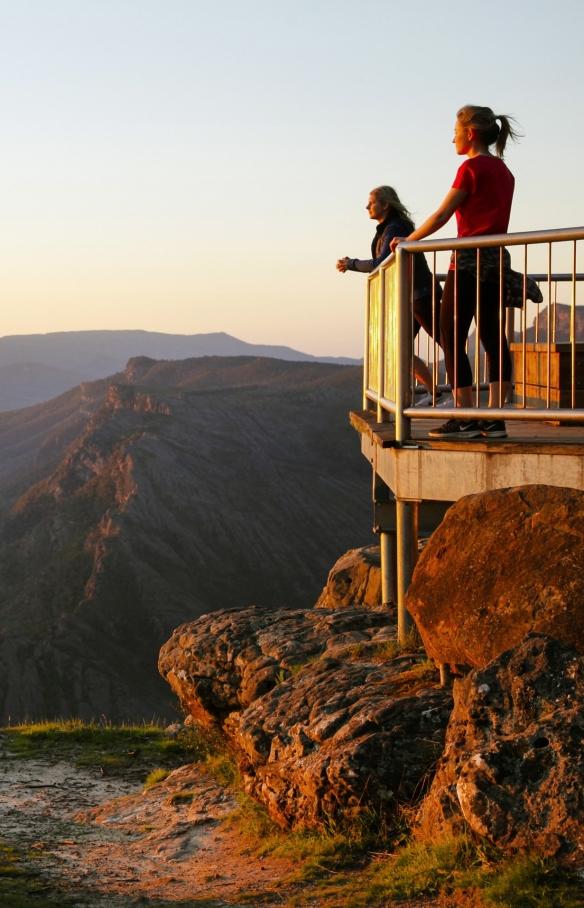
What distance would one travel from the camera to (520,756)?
3.94 meters

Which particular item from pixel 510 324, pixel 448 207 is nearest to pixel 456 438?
pixel 448 207

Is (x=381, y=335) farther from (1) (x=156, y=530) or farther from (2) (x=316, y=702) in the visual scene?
(1) (x=156, y=530)

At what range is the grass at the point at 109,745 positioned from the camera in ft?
29.2

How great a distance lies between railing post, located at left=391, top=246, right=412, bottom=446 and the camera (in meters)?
5.61

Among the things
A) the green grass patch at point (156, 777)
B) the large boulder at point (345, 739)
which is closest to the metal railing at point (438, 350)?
the large boulder at point (345, 739)

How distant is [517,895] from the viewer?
3627 mm

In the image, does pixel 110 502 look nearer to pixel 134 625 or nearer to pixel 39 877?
pixel 134 625

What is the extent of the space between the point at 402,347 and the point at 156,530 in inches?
2721

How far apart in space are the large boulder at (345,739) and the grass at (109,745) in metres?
2.72

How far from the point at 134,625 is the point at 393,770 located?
63310mm

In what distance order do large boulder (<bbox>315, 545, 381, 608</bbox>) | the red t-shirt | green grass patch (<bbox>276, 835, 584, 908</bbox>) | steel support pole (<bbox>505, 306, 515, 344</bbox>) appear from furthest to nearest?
large boulder (<bbox>315, 545, 381, 608</bbox>), steel support pole (<bbox>505, 306, 515, 344</bbox>), the red t-shirt, green grass patch (<bbox>276, 835, 584, 908</bbox>)

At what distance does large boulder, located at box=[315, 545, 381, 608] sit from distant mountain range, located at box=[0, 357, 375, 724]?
43132 millimetres

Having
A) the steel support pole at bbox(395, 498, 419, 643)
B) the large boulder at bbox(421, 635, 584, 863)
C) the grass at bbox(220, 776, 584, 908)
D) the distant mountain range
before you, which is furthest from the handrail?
the distant mountain range

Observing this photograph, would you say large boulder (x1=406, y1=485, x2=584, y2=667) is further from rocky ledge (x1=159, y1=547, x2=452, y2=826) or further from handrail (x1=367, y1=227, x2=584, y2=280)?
handrail (x1=367, y1=227, x2=584, y2=280)
